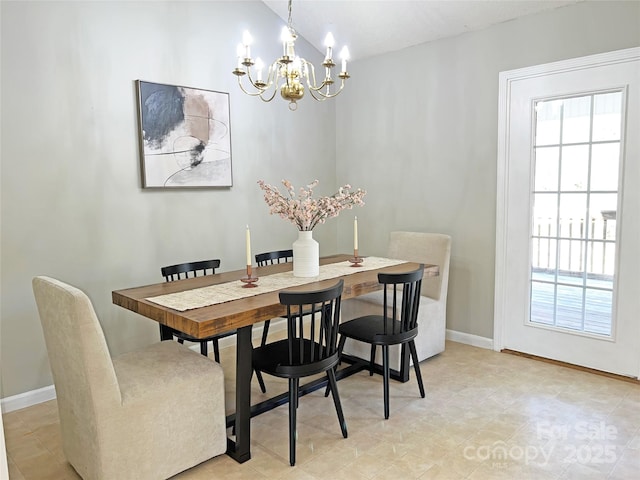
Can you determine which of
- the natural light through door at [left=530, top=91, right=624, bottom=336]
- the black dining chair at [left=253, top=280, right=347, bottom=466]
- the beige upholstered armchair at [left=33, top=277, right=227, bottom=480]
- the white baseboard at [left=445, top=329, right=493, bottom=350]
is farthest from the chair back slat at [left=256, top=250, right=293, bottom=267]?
the natural light through door at [left=530, top=91, right=624, bottom=336]

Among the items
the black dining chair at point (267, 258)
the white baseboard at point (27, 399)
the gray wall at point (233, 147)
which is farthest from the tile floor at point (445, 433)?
the gray wall at point (233, 147)

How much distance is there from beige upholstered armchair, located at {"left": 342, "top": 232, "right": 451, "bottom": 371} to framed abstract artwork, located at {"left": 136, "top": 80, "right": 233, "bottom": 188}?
154cm

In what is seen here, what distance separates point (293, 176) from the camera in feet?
15.1

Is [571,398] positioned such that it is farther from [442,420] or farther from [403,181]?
[403,181]

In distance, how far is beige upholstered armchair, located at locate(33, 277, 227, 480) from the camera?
1969 millimetres

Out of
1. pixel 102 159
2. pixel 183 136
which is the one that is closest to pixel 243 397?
pixel 102 159

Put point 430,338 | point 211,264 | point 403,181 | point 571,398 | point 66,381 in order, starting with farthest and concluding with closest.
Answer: point 403,181, point 430,338, point 211,264, point 571,398, point 66,381

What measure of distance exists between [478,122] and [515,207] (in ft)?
2.48

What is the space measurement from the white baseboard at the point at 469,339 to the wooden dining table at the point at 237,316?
4.98 ft

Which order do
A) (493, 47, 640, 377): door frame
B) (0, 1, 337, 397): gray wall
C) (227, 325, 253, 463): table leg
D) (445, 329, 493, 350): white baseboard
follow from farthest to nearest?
→ (445, 329, 493, 350): white baseboard → (493, 47, 640, 377): door frame → (0, 1, 337, 397): gray wall → (227, 325, 253, 463): table leg

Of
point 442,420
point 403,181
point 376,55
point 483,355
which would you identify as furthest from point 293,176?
point 442,420

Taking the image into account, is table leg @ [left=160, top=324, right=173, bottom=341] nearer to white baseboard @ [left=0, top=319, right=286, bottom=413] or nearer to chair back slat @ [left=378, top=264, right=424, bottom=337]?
white baseboard @ [left=0, top=319, right=286, bottom=413]

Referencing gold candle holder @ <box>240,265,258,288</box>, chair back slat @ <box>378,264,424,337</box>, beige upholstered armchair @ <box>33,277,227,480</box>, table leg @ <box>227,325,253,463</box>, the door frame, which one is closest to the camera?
beige upholstered armchair @ <box>33,277,227,480</box>

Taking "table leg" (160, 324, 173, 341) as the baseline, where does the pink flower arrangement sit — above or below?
above
